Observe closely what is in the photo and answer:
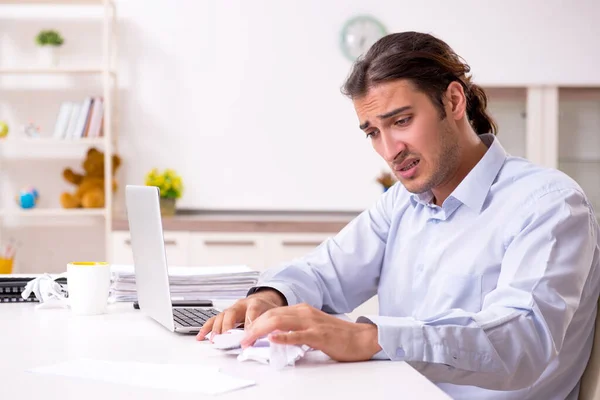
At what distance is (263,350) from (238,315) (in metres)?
0.25

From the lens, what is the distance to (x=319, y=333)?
3.85 feet

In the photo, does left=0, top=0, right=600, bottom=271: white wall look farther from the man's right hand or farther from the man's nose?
the man's right hand

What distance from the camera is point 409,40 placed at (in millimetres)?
1688

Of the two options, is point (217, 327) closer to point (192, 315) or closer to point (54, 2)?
point (192, 315)

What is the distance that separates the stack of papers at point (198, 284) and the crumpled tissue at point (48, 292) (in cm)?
12

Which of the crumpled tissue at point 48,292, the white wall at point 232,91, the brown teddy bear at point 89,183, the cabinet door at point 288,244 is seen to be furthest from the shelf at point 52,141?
the crumpled tissue at point 48,292

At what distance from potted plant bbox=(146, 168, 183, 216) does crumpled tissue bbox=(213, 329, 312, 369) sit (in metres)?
3.21

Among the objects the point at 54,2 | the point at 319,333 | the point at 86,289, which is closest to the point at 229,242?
the point at 54,2

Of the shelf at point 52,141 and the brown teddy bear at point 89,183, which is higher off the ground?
the shelf at point 52,141

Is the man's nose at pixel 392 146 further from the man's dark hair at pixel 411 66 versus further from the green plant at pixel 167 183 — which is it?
the green plant at pixel 167 183

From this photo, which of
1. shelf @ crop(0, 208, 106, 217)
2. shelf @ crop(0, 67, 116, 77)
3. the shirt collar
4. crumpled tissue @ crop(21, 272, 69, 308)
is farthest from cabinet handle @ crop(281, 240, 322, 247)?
the shirt collar

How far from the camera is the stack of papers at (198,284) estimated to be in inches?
73.1

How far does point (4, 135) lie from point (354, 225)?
319 centimetres

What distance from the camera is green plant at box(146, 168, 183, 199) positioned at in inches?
176
